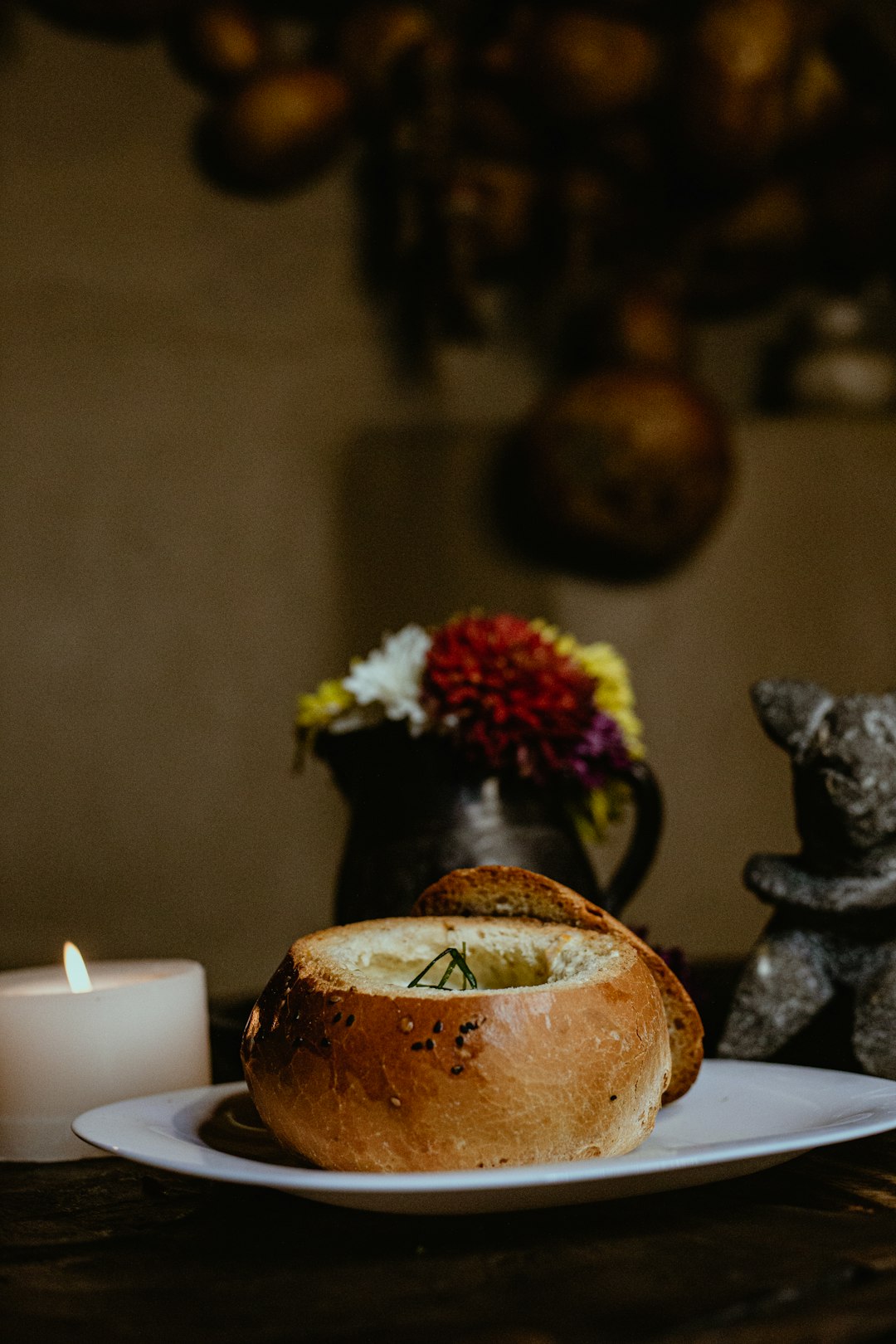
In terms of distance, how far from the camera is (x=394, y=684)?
77cm

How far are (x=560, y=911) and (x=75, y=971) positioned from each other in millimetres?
221

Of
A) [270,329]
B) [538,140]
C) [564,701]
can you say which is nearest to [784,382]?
[538,140]

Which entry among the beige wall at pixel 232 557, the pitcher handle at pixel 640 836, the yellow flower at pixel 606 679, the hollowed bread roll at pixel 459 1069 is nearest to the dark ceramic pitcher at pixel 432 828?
the pitcher handle at pixel 640 836

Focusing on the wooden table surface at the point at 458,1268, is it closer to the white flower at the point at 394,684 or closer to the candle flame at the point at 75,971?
the candle flame at the point at 75,971

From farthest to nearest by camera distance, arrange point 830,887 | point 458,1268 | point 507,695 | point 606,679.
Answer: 1. point 606,679
2. point 507,695
3. point 830,887
4. point 458,1268

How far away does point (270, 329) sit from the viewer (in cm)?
203

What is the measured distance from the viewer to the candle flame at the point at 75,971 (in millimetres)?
548

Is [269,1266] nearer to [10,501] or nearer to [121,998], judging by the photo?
[121,998]

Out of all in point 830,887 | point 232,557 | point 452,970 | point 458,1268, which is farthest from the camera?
point 232,557

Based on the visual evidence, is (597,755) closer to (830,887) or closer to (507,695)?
(507,695)

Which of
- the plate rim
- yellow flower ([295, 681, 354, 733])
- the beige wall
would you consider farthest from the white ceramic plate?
the beige wall

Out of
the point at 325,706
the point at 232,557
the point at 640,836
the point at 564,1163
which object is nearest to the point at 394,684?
the point at 325,706

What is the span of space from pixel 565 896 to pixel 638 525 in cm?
135

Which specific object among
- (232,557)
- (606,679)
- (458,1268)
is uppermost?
(232,557)
